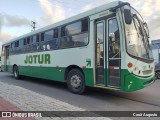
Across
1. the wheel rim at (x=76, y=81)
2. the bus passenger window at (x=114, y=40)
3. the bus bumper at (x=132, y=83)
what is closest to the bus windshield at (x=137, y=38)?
the bus passenger window at (x=114, y=40)

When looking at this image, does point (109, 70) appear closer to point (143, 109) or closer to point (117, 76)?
point (117, 76)

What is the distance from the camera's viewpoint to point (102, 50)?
8031mm

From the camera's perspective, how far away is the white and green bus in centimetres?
723

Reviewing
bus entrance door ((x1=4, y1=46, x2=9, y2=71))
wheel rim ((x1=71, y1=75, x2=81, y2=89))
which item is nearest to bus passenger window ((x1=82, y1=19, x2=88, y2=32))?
wheel rim ((x1=71, y1=75, x2=81, y2=89))

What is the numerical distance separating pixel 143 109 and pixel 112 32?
2.85m

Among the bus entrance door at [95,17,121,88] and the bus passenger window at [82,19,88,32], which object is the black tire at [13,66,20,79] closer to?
the bus passenger window at [82,19,88,32]

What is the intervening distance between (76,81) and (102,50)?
2.01 m

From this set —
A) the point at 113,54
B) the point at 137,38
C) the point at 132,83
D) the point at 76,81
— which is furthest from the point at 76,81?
the point at 137,38

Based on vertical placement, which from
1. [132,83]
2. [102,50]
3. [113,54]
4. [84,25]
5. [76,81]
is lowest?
[76,81]

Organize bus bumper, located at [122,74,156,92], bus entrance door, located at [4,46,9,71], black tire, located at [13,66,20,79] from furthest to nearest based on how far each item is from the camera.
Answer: bus entrance door, located at [4,46,9,71], black tire, located at [13,66,20,79], bus bumper, located at [122,74,156,92]

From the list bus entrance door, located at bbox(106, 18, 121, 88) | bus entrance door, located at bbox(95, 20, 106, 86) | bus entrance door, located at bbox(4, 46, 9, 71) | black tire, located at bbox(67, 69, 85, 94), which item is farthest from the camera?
bus entrance door, located at bbox(4, 46, 9, 71)

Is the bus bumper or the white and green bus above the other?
the white and green bus

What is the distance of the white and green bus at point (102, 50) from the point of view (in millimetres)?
7230

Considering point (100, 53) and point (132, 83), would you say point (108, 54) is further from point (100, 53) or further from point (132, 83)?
point (132, 83)
